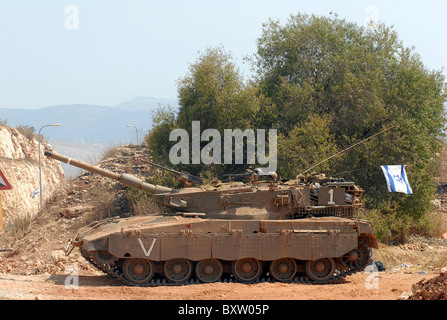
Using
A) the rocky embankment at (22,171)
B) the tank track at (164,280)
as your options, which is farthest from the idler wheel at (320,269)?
the rocky embankment at (22,171)

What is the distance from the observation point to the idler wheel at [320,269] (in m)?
16.5

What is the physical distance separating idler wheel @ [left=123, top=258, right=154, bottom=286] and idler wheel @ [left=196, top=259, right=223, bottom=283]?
135 cm

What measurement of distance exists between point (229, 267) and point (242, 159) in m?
11.3

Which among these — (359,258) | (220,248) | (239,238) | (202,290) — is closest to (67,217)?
(220,248)

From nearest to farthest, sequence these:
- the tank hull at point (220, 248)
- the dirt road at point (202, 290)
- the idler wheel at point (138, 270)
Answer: the dirt road at point (202, 290) < the tank hull at point (220, 248) < the idler wheel at point (138, 270)

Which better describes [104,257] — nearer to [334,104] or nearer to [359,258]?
[359,258]

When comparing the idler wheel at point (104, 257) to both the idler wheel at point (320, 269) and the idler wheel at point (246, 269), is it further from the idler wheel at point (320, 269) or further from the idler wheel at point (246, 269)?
the idler wheel at point (320, 269)

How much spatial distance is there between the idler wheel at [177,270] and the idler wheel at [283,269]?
2321 mm

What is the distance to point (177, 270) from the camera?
1614 centimetres

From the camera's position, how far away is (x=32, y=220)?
28.9 metres

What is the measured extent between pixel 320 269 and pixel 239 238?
102 inches

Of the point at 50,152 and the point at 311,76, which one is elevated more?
Answer: the point at 311,76

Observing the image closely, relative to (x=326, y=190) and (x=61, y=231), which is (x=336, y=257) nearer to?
(x=326, y=190)
